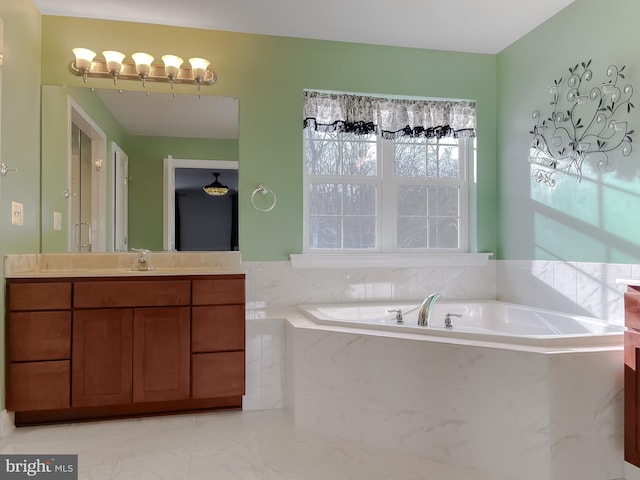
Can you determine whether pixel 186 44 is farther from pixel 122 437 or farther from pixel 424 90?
pixel 122 437

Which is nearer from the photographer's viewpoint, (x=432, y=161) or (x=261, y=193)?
(x=261, y=193)

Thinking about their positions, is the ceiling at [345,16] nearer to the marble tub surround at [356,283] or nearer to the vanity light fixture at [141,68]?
the vanity light fixture at [141,68]

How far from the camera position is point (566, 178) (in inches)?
112

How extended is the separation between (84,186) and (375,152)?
6.83 ft

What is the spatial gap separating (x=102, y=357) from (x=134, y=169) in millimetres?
1223

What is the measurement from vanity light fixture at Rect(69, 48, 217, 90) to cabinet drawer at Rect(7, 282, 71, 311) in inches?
54.7

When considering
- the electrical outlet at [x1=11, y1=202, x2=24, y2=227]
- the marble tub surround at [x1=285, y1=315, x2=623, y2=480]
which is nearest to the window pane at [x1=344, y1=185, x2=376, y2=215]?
the marble tub surround at [x1=285, y1=315, x2=623, y2=480]

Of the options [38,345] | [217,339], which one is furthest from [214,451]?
[38,345]

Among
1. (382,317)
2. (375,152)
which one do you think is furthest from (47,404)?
(375,152)

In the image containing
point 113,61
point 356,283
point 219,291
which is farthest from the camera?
point 356,283

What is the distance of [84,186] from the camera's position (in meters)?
2.91

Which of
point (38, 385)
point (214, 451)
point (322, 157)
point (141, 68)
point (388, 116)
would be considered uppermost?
point (141, 68)

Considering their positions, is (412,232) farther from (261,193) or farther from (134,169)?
(134,169)

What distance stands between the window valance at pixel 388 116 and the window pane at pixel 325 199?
0.42m
